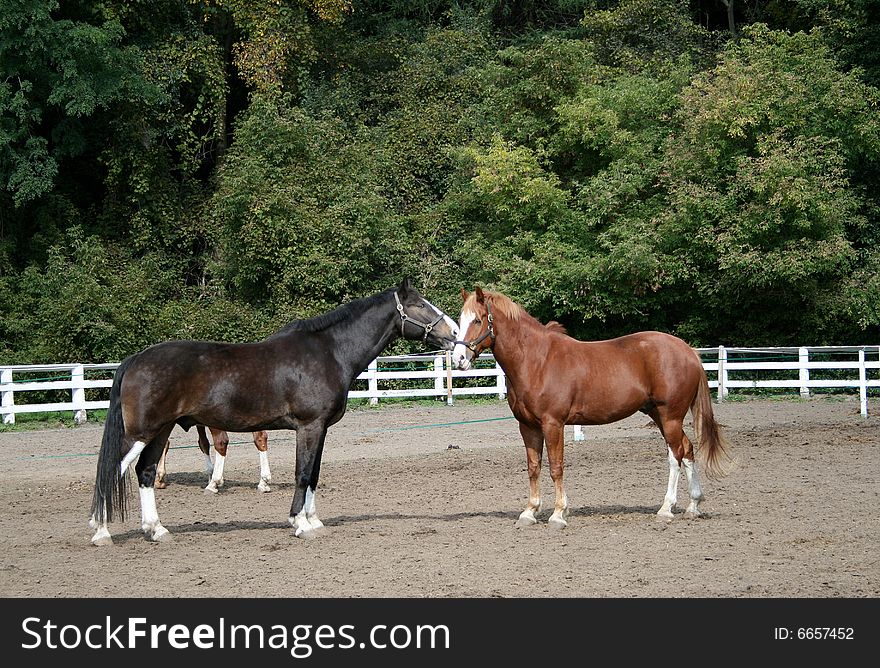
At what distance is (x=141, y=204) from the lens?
1034 inches

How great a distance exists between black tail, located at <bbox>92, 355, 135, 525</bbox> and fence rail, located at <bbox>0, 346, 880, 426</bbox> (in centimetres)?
829

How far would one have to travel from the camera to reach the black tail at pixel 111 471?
830 centimetres

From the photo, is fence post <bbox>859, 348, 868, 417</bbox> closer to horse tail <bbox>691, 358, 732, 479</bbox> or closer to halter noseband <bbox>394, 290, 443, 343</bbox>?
horse tail <bbox>691, 358, 732, 479</bbox>

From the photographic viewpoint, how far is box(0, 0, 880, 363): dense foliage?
74.1 ft

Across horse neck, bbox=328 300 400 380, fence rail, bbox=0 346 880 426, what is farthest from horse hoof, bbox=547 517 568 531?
fence rail, bbox=0 346 880 426

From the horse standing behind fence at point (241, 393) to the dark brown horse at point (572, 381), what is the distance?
1.44 feet

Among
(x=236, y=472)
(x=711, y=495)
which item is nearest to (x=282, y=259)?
(x=236, y=472)

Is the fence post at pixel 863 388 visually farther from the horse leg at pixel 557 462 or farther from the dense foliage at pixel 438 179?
the horse leg at pixel 557 462

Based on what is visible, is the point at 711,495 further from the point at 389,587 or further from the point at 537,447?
the point at 389,587

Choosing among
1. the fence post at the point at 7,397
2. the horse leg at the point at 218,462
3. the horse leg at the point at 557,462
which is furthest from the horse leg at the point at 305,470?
the fence post at the point at 7,397

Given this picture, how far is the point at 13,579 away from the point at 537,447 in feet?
14.7

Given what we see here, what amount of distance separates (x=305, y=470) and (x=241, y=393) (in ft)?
2.86

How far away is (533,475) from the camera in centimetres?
891

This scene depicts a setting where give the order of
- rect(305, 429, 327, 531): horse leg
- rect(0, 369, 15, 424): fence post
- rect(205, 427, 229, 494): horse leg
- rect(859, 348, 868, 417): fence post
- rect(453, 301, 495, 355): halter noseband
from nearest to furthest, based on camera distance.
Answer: rect(305, 429, 327, 531): horse leg < rect(453, 301, 495, 355): halter noseband < rect(205, 427, 229, 494): horse leg < rect(859, 348, 868, 417): fence post < rect(0, 369, 15, 424): fence post
